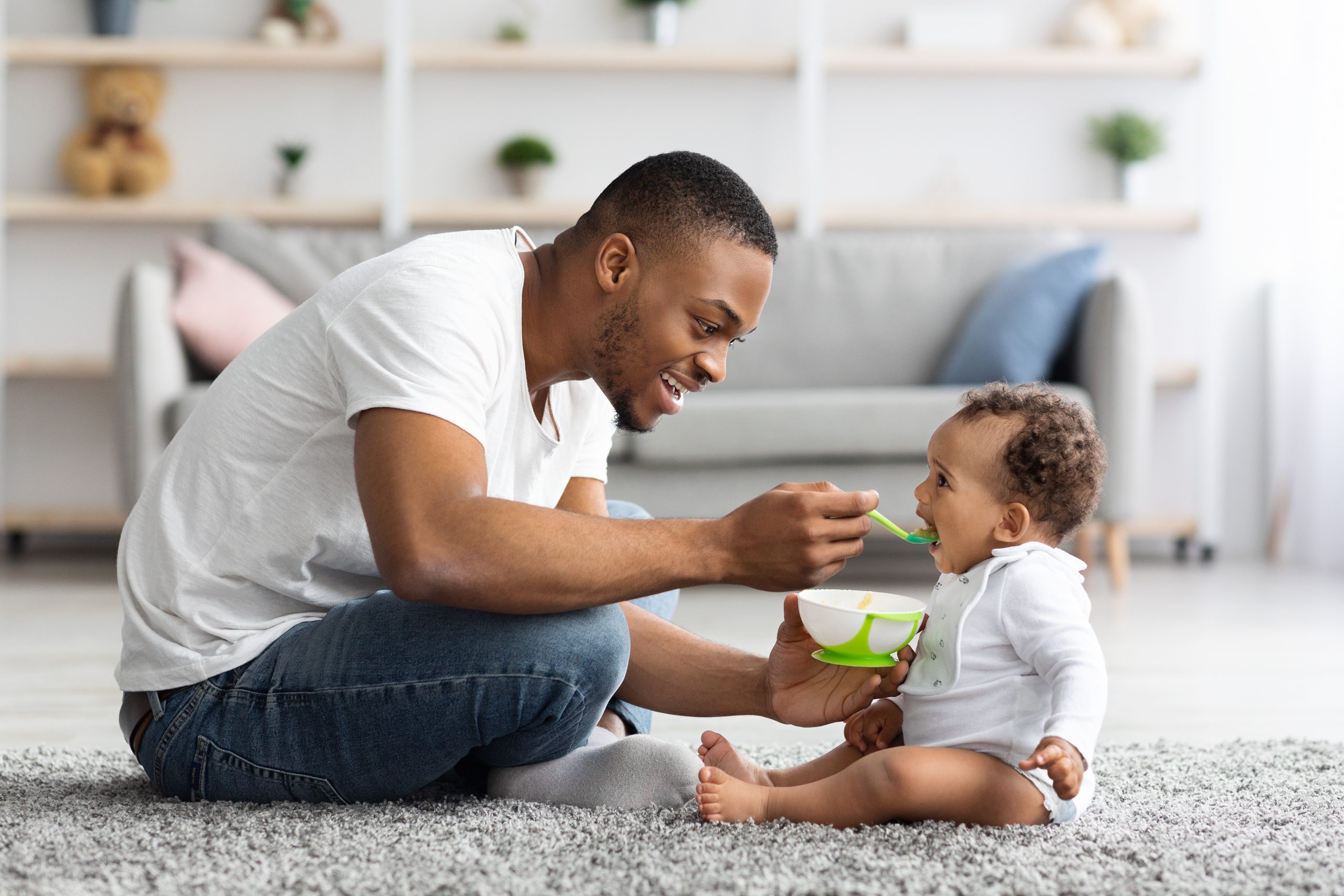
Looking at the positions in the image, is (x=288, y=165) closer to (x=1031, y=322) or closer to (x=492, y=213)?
(x=492, y=213)

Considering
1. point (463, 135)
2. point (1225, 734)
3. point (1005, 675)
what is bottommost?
point (1225, 734)

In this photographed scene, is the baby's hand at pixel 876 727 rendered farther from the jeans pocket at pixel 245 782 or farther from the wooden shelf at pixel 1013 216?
the wooden shelf at pixel 1013 216

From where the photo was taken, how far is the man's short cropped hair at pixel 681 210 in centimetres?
124

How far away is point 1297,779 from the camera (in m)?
1.39

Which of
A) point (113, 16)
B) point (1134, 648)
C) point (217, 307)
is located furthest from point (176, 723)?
point (113, 16)

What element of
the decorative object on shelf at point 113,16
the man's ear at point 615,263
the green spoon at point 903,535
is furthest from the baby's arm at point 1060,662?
the decorative object on shelf at point 113,16

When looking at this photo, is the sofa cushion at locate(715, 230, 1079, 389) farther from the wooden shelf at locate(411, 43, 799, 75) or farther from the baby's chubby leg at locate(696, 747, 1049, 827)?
the baby's chubby leg at locate(696, 747, 1049, 827)

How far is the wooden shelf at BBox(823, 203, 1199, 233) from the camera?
3951 mm

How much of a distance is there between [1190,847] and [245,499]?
935 millimetres

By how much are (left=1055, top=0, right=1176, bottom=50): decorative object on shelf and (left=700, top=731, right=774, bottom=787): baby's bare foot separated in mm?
3376

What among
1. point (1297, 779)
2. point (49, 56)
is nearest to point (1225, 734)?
point (1297, 779)

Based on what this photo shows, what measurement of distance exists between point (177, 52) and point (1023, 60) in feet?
8.71

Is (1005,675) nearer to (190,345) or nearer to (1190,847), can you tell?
(1190,847)

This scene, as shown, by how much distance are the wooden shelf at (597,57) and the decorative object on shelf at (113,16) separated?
91 cm
